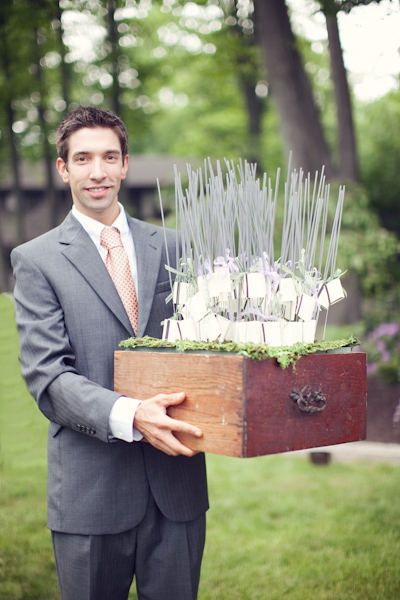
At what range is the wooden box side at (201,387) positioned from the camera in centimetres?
239

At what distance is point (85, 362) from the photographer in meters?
2.84

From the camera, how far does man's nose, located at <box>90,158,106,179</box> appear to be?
2820 millimetres

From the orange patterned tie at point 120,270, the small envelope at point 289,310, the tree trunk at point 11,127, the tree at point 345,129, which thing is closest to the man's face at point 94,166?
A: the orange patterned tie at point 120,270

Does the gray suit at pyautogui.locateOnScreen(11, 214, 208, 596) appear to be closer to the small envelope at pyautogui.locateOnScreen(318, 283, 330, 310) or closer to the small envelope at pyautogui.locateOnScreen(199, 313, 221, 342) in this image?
the small envelope at pyautogui.locateOnScreen(199, 313, 221, 342)

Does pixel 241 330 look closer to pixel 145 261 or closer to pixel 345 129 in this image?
pixel 145 261

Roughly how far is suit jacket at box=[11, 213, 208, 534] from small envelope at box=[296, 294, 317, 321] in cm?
52

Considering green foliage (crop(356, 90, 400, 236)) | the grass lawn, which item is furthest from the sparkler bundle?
green foliage (crop(356, 90, 400, 236))

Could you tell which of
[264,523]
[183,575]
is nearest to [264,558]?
[264,523]

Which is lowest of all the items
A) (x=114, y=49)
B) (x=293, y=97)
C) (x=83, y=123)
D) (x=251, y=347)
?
(x=251, y=347)

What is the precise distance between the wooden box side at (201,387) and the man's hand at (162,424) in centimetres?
3

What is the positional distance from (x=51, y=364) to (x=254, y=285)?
69 centimetres

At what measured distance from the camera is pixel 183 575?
292cm

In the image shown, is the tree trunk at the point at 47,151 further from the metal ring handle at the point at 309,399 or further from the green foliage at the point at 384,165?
the metal ring handle at the point at 309,399

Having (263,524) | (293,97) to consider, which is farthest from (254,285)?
(293,97)
